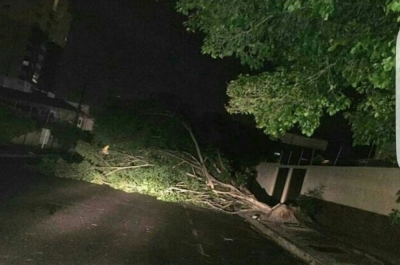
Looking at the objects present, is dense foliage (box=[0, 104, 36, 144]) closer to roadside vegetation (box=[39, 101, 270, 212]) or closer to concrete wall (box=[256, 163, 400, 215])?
roadside vegetation (box=[39, 101, 270, 212])

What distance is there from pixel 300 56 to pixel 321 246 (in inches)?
268

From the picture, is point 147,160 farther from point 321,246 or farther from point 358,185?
point 321,246

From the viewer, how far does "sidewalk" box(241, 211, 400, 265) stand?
35.2 feet

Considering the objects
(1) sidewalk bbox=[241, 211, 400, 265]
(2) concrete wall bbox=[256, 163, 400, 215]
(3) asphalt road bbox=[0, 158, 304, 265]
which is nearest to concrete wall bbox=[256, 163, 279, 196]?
(2) concrete wall bbox=[256, 163, 400, 215]

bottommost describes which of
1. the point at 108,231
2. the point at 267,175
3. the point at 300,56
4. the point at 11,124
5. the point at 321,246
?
the point at 11,124

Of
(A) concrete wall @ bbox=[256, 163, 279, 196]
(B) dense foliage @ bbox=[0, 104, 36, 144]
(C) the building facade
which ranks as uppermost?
(C) the building facade

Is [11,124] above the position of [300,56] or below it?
below

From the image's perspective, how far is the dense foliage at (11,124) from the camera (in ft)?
85.5

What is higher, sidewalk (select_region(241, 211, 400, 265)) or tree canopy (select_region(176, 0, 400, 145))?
tree canopy (select_region(176, 0, 400, 145))

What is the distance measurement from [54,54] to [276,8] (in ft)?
191

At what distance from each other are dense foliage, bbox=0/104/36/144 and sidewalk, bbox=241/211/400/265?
16723 mm

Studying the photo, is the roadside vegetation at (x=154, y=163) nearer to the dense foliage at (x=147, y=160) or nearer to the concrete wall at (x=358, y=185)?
the dense foliage at (x=147, y=160)

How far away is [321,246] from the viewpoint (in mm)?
12242

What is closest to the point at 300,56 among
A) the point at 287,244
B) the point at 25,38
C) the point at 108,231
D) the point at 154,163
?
the point at 108,231
